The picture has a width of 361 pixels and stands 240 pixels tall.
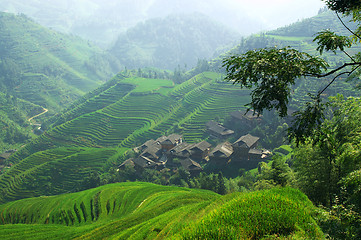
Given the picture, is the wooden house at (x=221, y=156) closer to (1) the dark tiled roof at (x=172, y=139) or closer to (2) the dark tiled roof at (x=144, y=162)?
(1) the dark tiled roof at (x=172, y=139)

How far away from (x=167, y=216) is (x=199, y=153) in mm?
43573

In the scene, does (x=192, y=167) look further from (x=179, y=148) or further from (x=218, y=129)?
(x=218, y=129)

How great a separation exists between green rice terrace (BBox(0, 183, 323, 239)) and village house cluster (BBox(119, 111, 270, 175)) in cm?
1898

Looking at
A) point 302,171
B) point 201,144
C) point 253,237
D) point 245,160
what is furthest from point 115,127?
point 253,237

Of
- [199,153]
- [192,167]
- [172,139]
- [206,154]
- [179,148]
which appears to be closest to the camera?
[192,167]

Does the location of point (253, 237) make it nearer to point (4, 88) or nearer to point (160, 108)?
point (160, 108)

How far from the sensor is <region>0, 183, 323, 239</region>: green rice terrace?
29.5 ft

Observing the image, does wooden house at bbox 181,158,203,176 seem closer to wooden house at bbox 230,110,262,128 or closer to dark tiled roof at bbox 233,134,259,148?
dark tiled roof at bbox 233,134,259,148

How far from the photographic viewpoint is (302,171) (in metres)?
17.9

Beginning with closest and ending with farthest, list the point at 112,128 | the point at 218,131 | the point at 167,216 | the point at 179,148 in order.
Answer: the point at 167,216, the point at 179,148, the point at 218,131, the point at 112,128

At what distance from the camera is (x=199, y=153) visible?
201 ft

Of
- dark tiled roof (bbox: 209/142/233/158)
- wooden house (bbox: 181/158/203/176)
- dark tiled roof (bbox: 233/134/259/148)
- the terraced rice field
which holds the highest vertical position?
dark tiled roof (bbox: 233/134/259/148)

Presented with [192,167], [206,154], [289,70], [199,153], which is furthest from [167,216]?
[206,154]

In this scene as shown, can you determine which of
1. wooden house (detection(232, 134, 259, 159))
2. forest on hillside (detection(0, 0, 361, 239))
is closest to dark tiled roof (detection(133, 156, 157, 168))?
forest on hillside (detection(0, 0, 361, 239))
